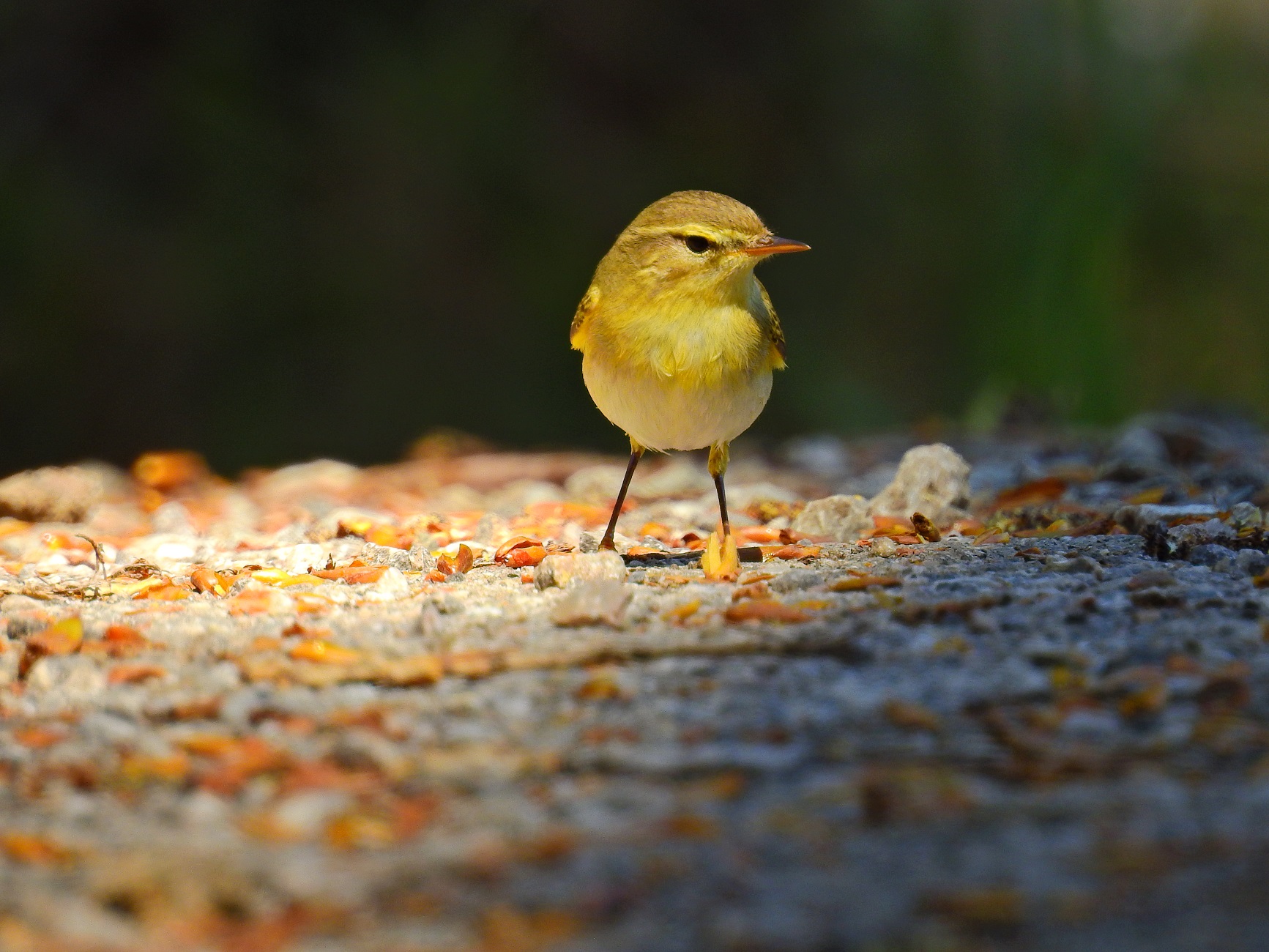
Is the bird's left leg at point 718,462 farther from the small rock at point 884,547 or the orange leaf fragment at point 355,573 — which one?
the orange leaf fragment at point 355,573

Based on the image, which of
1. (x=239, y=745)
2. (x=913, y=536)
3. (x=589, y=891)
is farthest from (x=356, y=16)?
(x=589, y=891)

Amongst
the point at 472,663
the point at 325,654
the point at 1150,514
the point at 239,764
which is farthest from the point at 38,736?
the point at 1150,514

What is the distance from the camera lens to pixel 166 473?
274 inches

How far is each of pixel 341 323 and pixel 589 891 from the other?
8.52m

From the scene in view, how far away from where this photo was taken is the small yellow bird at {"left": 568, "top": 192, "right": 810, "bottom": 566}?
13.2 ft

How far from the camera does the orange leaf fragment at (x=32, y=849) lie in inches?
81.9

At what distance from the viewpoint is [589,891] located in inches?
76.0

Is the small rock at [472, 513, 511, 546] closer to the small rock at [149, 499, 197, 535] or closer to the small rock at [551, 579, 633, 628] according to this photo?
the small rock at [149, 499, 197, 535]

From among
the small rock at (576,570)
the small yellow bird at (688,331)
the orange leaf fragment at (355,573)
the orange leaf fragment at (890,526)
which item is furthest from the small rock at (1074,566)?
the orange leaf fragment at (355,573)

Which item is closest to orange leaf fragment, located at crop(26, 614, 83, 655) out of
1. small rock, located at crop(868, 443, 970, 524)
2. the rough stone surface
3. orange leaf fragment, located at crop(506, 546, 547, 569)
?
orange leaf fragment, located at crop(506, 546, 547, 569)

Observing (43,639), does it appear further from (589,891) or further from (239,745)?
(589,891)

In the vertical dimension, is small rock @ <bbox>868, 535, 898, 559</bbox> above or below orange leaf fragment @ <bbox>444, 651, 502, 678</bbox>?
above

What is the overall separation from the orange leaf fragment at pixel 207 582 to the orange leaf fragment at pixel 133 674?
0.82 meters

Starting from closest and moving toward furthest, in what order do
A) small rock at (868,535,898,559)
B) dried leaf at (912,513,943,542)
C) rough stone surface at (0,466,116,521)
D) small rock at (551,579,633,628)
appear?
small rock at (551,579,633,628)
small rock at (868,535,898,559)
dried leaf at (912,513,943,542)
rough stone surface at (0,466,116,521)
